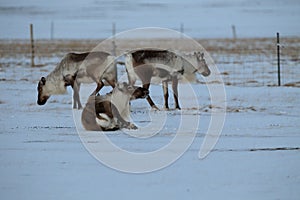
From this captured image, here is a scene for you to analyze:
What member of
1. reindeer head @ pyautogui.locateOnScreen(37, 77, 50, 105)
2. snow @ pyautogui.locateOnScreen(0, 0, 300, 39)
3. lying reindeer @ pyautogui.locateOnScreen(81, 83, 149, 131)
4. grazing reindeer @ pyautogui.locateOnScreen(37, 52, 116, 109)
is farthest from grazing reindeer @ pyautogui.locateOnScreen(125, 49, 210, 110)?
snow @ pyautogui.locateOnScreen(0, 0, 300, 39)

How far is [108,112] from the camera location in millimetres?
10234

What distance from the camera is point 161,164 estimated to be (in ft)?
26.2

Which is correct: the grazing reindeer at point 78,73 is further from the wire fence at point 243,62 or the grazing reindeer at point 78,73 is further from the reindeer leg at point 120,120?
the wire fence at point 243,62

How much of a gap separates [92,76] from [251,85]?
17.5 ft

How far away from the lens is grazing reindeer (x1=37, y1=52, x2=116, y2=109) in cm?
1395

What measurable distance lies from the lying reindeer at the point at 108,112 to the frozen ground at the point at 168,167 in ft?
0.92

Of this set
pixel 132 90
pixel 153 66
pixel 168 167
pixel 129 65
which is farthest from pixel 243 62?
pixel 168 167

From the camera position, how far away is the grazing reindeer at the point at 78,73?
549 inches

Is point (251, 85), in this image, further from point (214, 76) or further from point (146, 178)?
point (146, 178)

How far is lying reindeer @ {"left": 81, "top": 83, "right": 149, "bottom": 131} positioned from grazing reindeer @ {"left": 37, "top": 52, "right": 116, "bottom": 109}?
334cm

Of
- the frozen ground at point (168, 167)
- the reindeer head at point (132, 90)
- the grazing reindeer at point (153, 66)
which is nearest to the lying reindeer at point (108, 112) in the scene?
the reindeer head at point (132, 90)

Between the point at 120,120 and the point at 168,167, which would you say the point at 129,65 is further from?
the point at 168,167

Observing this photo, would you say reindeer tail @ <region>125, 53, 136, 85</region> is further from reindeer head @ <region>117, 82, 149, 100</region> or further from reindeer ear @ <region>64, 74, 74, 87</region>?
reindeer head @ <region>117, 82, 149, 100</region>

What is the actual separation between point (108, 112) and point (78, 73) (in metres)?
4.05
